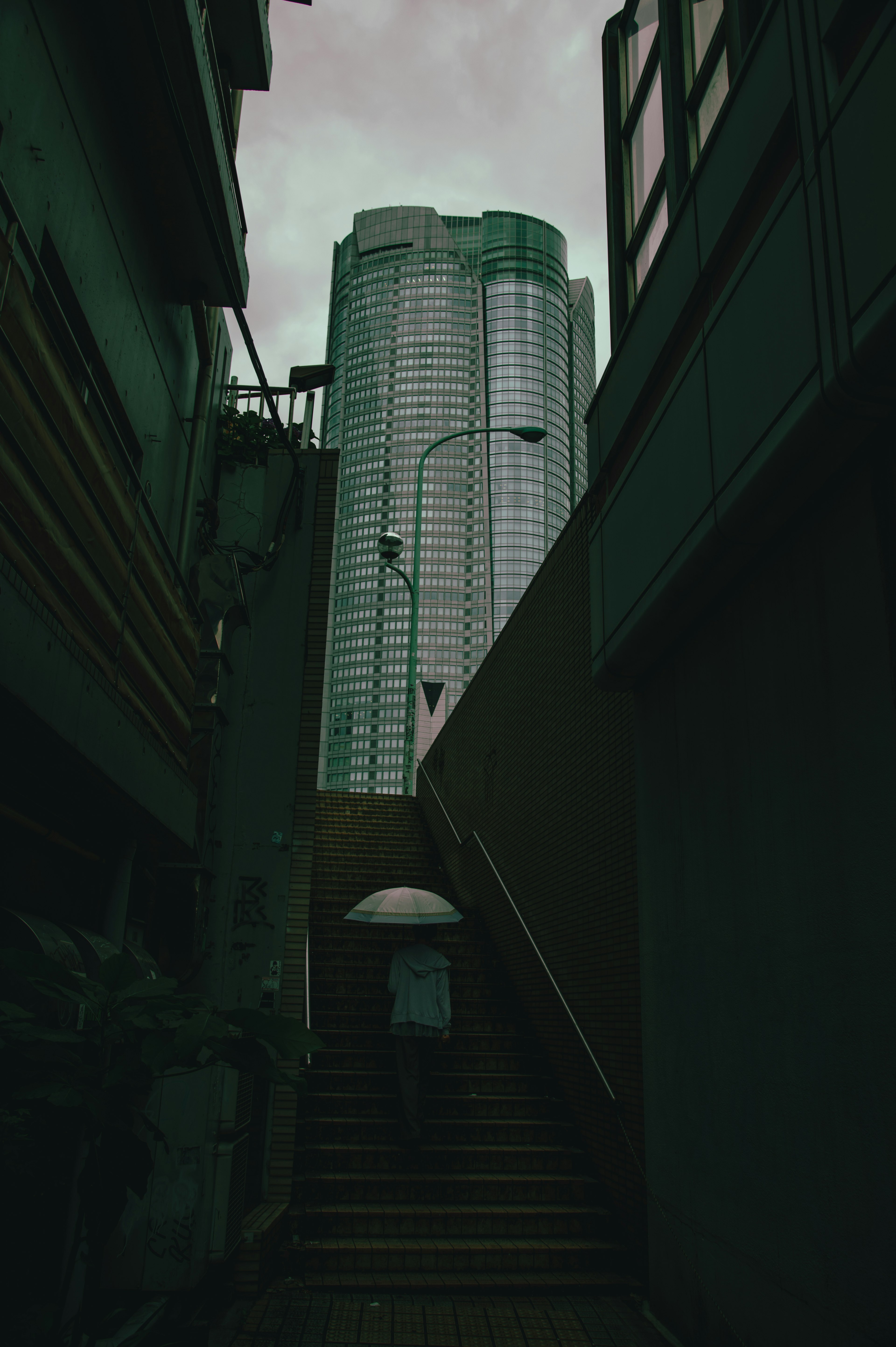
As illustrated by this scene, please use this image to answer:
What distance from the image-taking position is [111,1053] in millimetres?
2656

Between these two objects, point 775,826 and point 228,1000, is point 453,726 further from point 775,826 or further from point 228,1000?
point 775,826

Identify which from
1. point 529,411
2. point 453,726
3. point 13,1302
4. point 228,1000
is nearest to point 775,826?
point 13,1302

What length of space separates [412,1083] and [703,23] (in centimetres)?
781

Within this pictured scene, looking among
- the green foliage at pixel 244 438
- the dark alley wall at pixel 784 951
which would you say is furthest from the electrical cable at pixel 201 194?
the dark alley wall at pixel 784 951

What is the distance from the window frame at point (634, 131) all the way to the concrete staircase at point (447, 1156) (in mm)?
6481

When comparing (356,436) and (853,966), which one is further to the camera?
(356,436)

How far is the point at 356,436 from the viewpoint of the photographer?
14812cm

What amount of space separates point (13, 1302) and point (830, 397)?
4.83 meters

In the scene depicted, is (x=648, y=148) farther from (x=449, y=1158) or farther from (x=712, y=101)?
(x=449, y=1158)

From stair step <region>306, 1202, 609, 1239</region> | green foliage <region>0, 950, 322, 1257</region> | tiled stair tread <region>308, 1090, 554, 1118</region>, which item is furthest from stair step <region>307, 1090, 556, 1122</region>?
green foliage <region>0, 950, 322, 1257</region>

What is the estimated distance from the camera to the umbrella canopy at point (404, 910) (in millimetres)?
7676

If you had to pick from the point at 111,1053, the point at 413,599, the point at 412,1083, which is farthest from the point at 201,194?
the point at 413,599

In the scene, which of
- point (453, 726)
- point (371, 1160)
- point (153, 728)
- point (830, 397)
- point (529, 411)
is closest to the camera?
point (830, 397)

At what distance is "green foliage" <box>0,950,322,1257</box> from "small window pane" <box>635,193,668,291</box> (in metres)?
5.54
